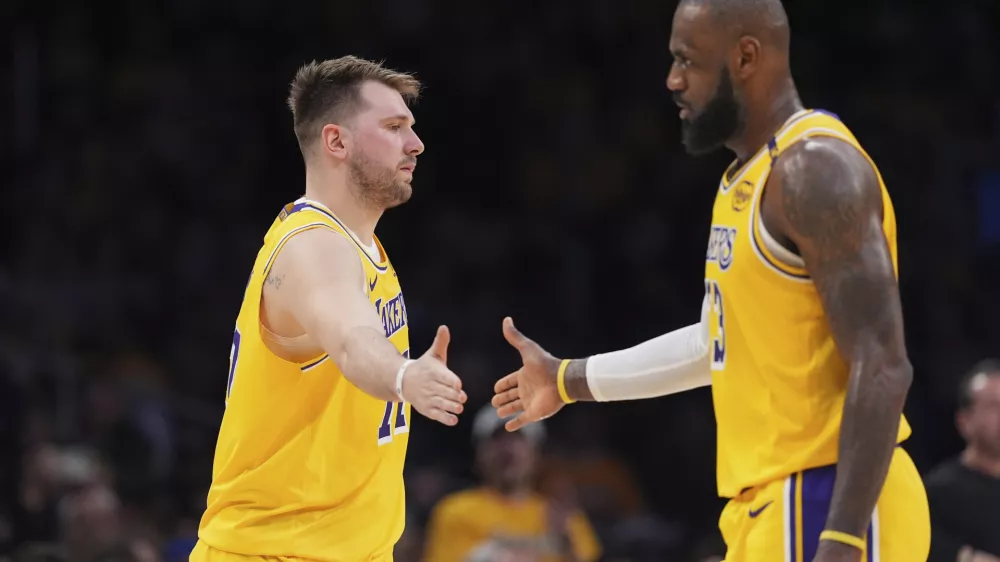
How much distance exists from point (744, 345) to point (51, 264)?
29.4 feet

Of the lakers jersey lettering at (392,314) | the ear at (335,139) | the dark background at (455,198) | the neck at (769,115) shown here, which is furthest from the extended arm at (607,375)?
the dark background at (455,198)

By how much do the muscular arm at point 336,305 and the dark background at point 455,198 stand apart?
5.86m

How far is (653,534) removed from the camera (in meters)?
9.83

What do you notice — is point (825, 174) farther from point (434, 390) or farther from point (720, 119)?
point (434, 390)

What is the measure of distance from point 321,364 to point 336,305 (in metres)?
0.49

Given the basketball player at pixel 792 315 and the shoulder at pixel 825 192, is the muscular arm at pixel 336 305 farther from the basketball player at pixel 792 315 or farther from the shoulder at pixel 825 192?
the shoulder at pixel 825 192

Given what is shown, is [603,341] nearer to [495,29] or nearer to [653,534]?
[653,534]

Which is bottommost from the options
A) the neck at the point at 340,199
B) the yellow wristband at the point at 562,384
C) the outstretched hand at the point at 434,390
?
the yellow wristband at the point at 562,384

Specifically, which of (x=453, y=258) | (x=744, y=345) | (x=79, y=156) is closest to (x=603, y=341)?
(x=453, y=258)

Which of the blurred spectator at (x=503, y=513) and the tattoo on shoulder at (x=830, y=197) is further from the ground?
the tattoo on shoulder at (x=830, y=197)

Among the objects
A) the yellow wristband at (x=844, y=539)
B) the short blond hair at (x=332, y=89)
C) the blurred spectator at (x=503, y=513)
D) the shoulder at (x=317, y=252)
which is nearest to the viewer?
the yellow wristband at (x=844, y=539)

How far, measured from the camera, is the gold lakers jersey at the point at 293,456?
427 cm

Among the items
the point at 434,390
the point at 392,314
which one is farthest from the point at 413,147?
the point at 434,390

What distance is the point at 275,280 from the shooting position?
163 inches
